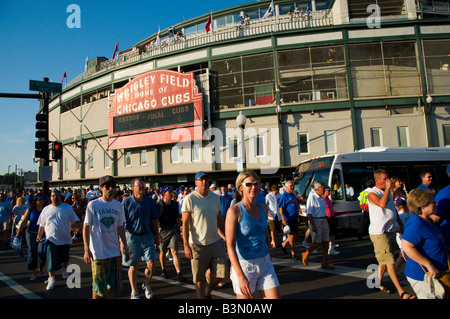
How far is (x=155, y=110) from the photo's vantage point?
2434cm

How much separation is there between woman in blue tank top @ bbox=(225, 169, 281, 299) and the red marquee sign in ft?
63.4

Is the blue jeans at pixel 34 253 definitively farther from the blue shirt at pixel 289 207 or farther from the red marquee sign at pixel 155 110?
the red marquee sign at pixel 155 110

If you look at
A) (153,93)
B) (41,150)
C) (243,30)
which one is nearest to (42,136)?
(41,150)

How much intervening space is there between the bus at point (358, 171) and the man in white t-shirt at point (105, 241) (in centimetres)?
859

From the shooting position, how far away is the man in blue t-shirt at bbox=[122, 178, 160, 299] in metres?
5.17

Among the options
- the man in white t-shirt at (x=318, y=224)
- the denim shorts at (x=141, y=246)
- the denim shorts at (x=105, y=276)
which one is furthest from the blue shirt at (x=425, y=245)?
the denim shorts at (x=141, y=246)

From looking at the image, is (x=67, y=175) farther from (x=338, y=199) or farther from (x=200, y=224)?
(x=200, y=224)

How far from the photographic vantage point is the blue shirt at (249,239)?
10.6ft

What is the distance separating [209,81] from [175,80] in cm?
276

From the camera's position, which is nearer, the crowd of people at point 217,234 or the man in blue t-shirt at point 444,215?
the crowd of people at point 217,234

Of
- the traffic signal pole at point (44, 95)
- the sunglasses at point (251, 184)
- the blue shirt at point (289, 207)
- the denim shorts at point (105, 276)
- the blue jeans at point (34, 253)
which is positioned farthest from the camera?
the traffic signal pole at point (44, 95)

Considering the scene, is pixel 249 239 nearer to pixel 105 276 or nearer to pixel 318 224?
pixel 105 276
